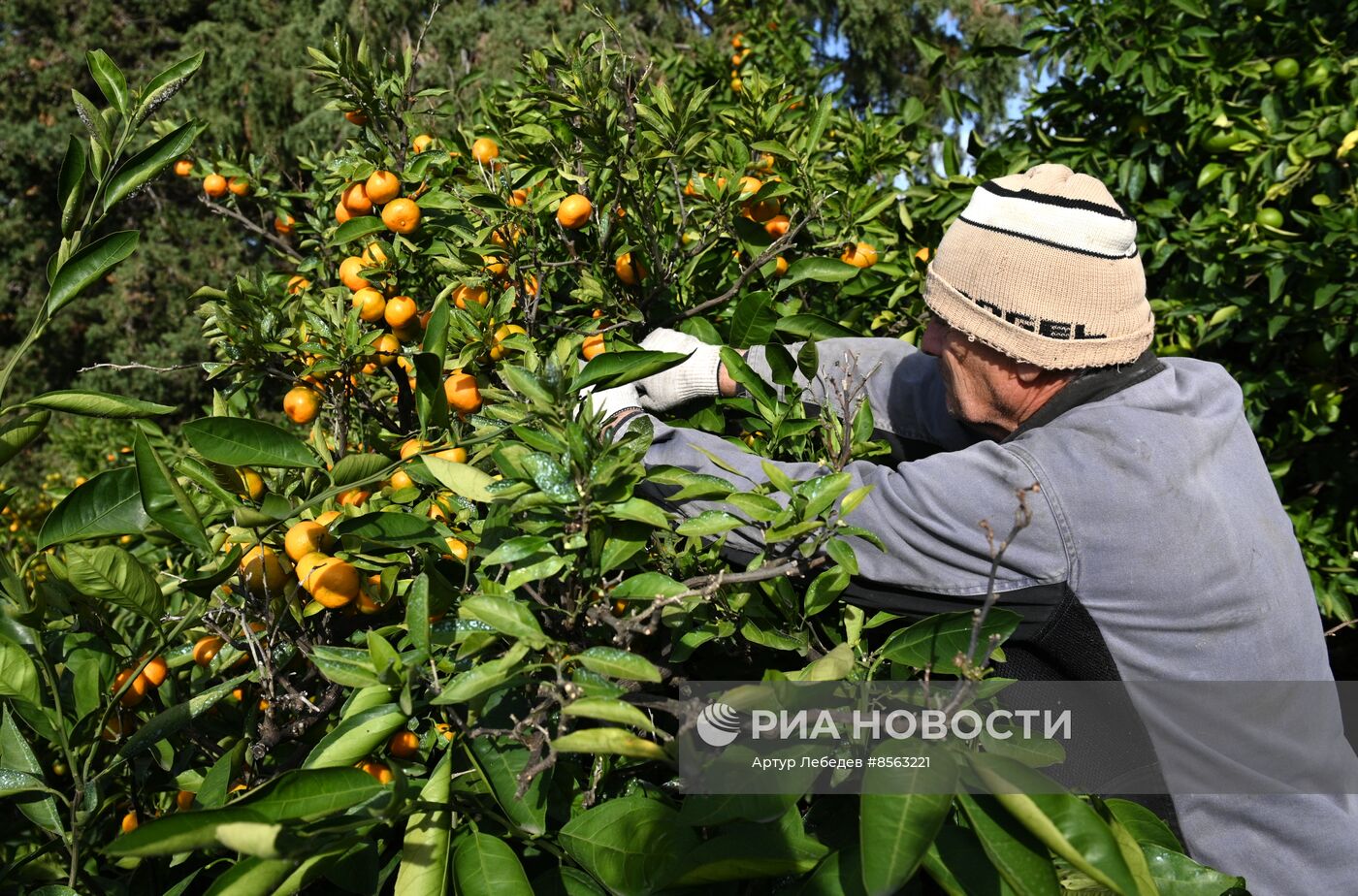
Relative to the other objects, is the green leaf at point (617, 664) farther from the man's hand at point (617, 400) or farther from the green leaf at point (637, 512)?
the man's hand at point (617, 400)

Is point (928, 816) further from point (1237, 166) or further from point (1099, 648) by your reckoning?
point (1237, 166)

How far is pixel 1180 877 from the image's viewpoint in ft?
3.16

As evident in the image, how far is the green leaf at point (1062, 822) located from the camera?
720mm

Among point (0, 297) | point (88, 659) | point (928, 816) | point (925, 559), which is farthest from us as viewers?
point (0, 297)

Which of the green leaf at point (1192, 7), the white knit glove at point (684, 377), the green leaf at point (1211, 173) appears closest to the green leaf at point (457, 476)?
the white knit glove at point (684, 377)

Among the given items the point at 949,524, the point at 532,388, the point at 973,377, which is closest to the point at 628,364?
the point at 532,388

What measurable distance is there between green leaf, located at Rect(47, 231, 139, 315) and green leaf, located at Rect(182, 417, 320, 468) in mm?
177

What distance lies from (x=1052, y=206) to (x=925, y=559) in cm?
58

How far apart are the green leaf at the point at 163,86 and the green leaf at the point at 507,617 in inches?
25.9

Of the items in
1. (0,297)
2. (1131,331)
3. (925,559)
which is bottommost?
(0,297)

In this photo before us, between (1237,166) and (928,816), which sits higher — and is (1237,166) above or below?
above

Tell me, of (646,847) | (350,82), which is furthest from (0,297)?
(646,847)

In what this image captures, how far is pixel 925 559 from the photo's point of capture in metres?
1.28

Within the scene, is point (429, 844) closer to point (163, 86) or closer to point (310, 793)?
point (310, 793)
